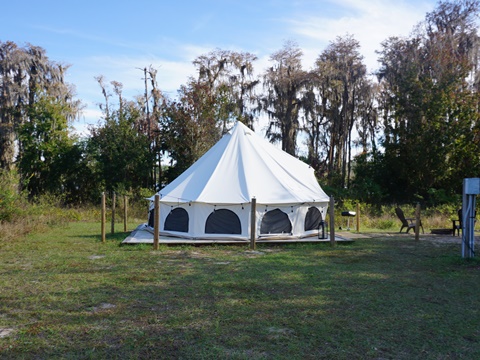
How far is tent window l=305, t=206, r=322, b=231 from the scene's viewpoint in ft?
41.7

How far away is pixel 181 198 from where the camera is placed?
40.1 feet

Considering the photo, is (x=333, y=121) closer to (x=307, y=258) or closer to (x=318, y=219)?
(x=318, y=219)

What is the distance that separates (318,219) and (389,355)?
922 cm

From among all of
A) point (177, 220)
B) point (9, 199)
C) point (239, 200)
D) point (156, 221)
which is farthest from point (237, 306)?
point (9, 199)

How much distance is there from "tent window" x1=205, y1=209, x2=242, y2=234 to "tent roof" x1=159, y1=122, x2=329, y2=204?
0.36m

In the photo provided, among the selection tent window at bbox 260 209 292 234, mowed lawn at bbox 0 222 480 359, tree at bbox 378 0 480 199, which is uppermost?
tree at bbox 378 0 480 199

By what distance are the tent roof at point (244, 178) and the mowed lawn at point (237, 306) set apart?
2983 mm

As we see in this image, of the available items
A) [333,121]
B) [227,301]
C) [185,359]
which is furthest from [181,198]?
[333,121]

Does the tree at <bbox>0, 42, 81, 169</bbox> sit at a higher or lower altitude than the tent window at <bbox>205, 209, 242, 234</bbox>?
higher

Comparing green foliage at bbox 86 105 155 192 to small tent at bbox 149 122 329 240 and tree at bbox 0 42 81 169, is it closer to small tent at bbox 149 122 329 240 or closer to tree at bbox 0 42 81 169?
tree at bbox 0 42 81 169

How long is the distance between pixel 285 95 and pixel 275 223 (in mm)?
15191

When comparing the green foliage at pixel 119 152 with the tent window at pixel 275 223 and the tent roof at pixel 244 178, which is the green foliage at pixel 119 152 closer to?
the tent roof at pixel 244 178

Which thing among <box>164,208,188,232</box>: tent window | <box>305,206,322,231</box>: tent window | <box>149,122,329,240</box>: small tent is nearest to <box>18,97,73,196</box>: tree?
<box>149,122,329,240</box>: small tent

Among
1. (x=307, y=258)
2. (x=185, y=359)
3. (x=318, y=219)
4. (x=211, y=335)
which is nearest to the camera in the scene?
(x=185, y=359)
